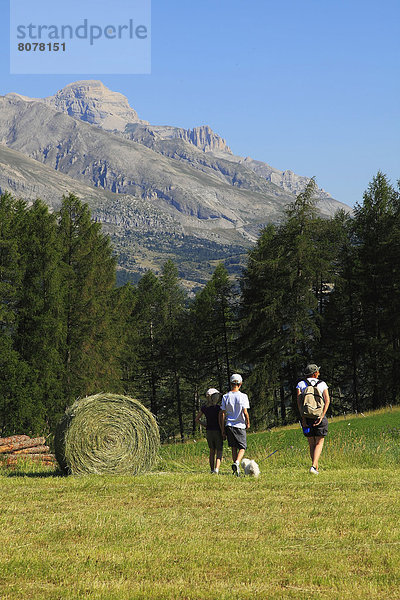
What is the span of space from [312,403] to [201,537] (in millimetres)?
5454

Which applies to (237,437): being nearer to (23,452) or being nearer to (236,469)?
(236,469)

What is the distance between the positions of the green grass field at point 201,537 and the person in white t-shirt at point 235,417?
89cm

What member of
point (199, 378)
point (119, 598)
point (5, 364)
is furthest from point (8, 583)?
point (199, 378)

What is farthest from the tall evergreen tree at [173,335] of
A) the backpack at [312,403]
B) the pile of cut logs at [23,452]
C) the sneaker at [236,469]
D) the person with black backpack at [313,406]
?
the backpack at [312,403]

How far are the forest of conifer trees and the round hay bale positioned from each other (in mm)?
18802

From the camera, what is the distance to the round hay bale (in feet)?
44.3

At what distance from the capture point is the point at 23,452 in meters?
18.4

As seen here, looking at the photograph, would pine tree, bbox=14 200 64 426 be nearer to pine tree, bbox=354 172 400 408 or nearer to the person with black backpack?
pine tree, bbox=354 172 400 408

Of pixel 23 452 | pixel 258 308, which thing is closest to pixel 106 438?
pixel 23 452

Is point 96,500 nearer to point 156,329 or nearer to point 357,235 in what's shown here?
point 357,235

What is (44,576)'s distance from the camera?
6.34m

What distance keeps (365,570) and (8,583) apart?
3.44 meters

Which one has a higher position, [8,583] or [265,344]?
[265,344]

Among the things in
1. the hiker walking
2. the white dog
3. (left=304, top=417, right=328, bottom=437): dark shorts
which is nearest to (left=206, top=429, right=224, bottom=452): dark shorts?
the hiker walking
